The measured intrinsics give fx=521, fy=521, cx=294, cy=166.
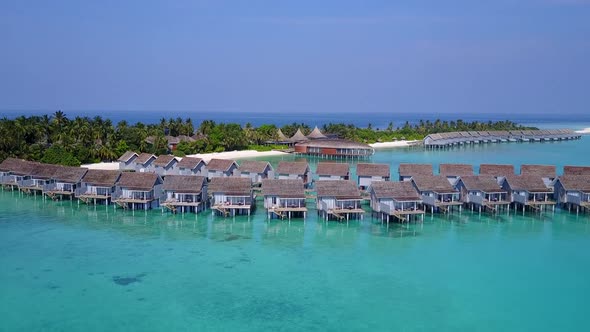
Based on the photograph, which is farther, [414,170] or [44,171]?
[414,170]

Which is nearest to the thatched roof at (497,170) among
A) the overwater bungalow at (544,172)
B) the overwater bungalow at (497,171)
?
the overwater bungalow at (497,171)

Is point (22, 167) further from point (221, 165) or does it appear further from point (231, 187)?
point (231, 187)

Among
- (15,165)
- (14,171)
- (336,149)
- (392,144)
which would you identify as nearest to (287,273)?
(14,171)

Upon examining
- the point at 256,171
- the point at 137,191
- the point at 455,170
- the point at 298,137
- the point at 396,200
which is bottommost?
the point at 137,191

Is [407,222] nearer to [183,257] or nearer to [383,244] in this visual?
[383,244]

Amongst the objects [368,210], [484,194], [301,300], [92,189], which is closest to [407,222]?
[368,210]

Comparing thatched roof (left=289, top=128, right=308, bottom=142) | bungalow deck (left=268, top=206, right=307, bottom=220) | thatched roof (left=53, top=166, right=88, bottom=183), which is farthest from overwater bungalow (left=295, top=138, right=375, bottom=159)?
thatched roof (left=53, top=166, right=88, bottom=183)
